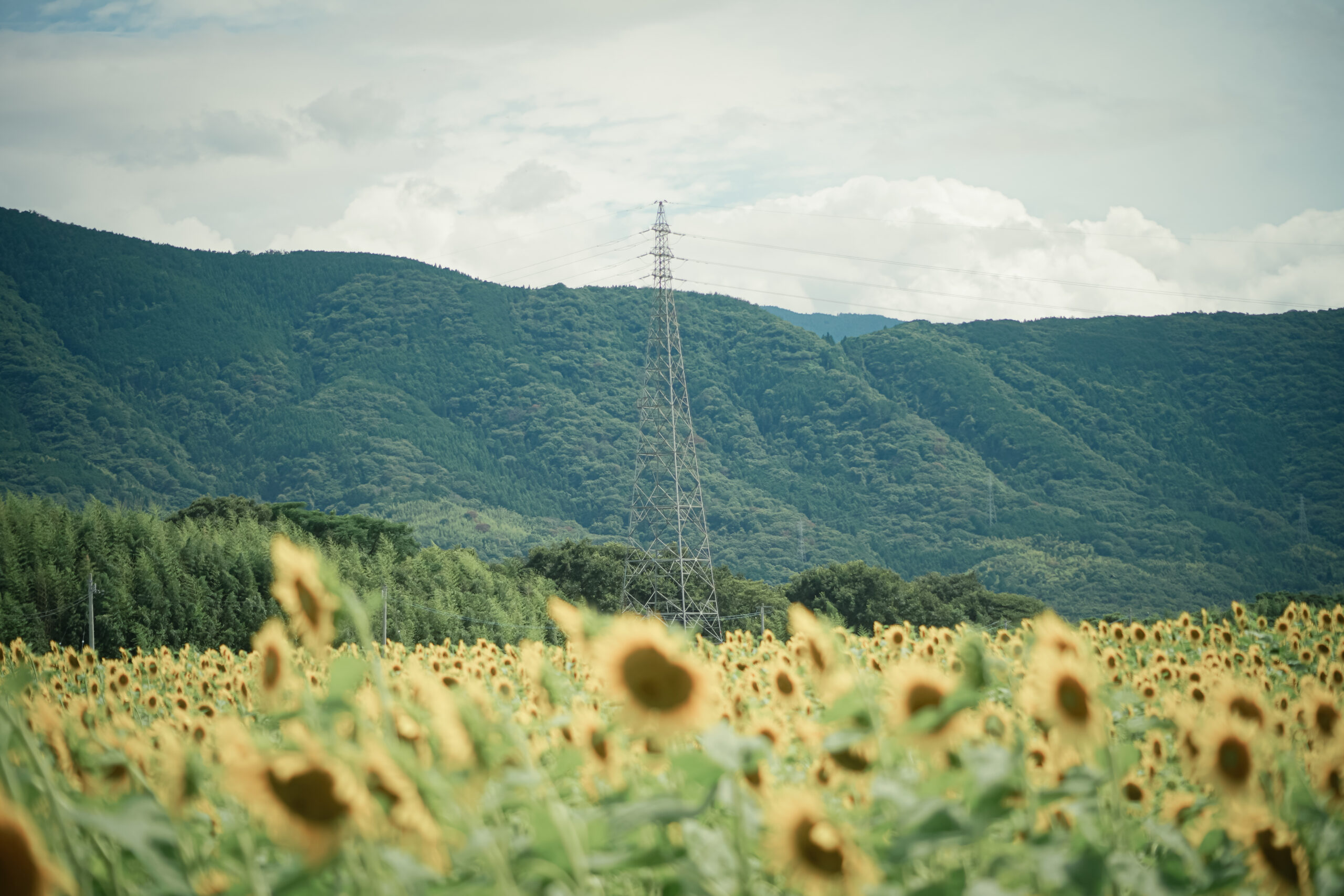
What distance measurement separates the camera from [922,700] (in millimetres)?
2889

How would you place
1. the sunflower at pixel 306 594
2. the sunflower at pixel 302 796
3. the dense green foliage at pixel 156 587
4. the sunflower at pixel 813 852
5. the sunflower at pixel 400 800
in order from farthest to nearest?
the dense green foliage at pixel 156 587
the sunflower at pixel 306 594
the sunflower at pixel 813 852
the sunflower at pixel 400 800
the sunflower at pixel 302 796

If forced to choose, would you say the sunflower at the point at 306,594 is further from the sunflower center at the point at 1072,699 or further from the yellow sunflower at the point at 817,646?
the sunflower center at the point at 1072,699

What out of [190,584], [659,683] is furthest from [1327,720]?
[190,584]

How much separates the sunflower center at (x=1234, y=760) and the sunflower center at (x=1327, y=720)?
87 cm

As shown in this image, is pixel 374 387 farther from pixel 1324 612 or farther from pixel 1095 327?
pixel 1324 612

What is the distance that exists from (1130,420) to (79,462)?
359 ft

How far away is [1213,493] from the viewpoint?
106m

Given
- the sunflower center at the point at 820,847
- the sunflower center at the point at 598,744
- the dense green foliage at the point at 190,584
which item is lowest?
the dense green foliage at the point at 190,584

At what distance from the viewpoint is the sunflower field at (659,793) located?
205 centimetres

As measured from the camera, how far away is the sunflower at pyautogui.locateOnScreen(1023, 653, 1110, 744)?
104 inches

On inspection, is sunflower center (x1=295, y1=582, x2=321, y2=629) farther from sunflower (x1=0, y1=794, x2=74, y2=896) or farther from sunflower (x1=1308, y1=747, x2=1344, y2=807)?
sunflower (x1=1308, y1=747, x2=1344, y2=807)

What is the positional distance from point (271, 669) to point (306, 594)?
1.50 ft

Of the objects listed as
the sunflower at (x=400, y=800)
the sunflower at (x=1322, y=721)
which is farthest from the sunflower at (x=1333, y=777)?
the sunflower at (x=400, y=800)

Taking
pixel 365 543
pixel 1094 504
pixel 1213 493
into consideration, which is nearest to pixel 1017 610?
pixel 365 543
